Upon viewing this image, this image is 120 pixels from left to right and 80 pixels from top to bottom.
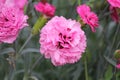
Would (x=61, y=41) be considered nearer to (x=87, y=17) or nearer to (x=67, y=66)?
(x=87, y=17)

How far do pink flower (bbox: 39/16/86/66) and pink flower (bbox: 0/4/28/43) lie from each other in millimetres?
65

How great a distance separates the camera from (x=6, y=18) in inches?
33.6

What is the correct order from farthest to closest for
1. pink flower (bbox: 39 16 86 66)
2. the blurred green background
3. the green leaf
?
the green leaf
the blurred green background
pink flower (bbox: 39 16 86 66)

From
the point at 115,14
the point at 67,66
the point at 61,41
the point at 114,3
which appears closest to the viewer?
the point at 61,41

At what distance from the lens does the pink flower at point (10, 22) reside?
83 centimetres

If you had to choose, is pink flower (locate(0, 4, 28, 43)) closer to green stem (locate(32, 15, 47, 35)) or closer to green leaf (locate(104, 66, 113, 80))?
green stem (locate(32, 15, 47, 35))

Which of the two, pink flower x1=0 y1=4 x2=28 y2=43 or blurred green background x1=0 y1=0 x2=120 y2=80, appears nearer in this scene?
pink flower x1=0 y1=4 x2=28 y2=43

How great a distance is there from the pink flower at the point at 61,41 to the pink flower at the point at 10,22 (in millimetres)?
65

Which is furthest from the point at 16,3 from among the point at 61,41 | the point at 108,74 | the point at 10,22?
the point at 108,74

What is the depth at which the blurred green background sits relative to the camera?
38.2 inches

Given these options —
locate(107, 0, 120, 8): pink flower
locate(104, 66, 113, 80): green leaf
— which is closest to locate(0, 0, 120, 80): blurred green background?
locate(104, 66, 113, 80): green leaf

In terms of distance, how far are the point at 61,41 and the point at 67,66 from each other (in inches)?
18.3

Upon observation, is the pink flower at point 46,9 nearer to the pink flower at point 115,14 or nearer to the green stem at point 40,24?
the green stem at point 40,24

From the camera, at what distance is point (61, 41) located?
32.1 inches
